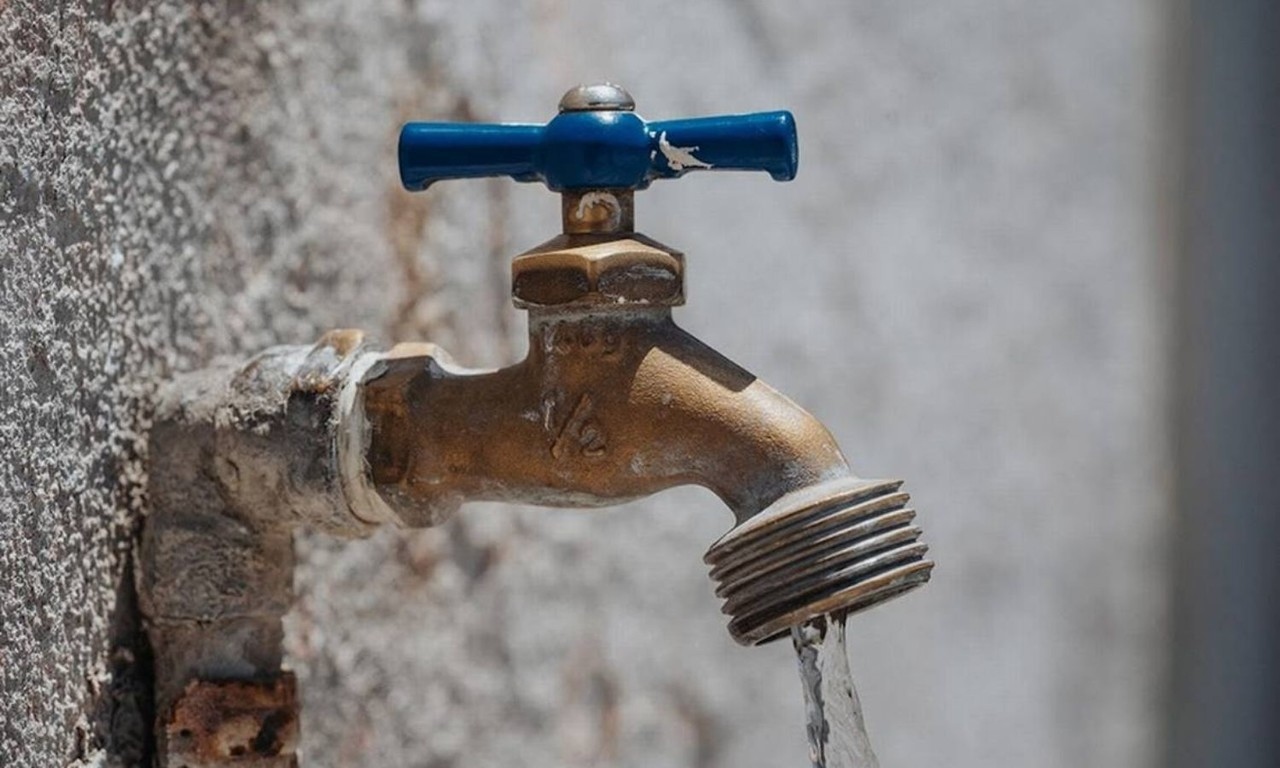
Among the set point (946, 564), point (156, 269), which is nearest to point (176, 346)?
point (156, 269)

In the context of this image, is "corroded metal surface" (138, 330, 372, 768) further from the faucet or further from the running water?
the running water

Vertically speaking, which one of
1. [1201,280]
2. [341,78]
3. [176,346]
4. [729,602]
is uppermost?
[1201,280]

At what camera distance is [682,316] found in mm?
1091

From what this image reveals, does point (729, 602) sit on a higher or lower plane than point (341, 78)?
lower

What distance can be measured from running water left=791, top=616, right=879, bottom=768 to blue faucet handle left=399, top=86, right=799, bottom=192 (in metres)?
0.15

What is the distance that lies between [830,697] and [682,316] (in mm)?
541

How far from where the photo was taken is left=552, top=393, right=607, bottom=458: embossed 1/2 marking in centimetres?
57

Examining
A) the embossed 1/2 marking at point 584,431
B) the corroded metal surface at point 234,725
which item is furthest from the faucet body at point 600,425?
the corroded metal surface at point 234,725

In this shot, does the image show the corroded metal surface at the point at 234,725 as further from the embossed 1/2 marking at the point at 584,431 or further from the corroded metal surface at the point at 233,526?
the embossed 1/2 marking at the point at 584,431

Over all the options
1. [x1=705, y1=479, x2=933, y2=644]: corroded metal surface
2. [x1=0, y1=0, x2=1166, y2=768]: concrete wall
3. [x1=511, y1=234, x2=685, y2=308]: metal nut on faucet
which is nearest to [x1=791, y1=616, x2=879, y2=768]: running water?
[x1=705, y1=479, x2=933, y2=644]: corroded metal surface

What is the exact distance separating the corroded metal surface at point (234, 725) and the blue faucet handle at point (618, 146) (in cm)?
23

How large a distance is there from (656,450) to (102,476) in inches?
8.1

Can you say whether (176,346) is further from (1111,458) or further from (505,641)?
(1111,458)

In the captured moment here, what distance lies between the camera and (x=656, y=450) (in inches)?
22.4
